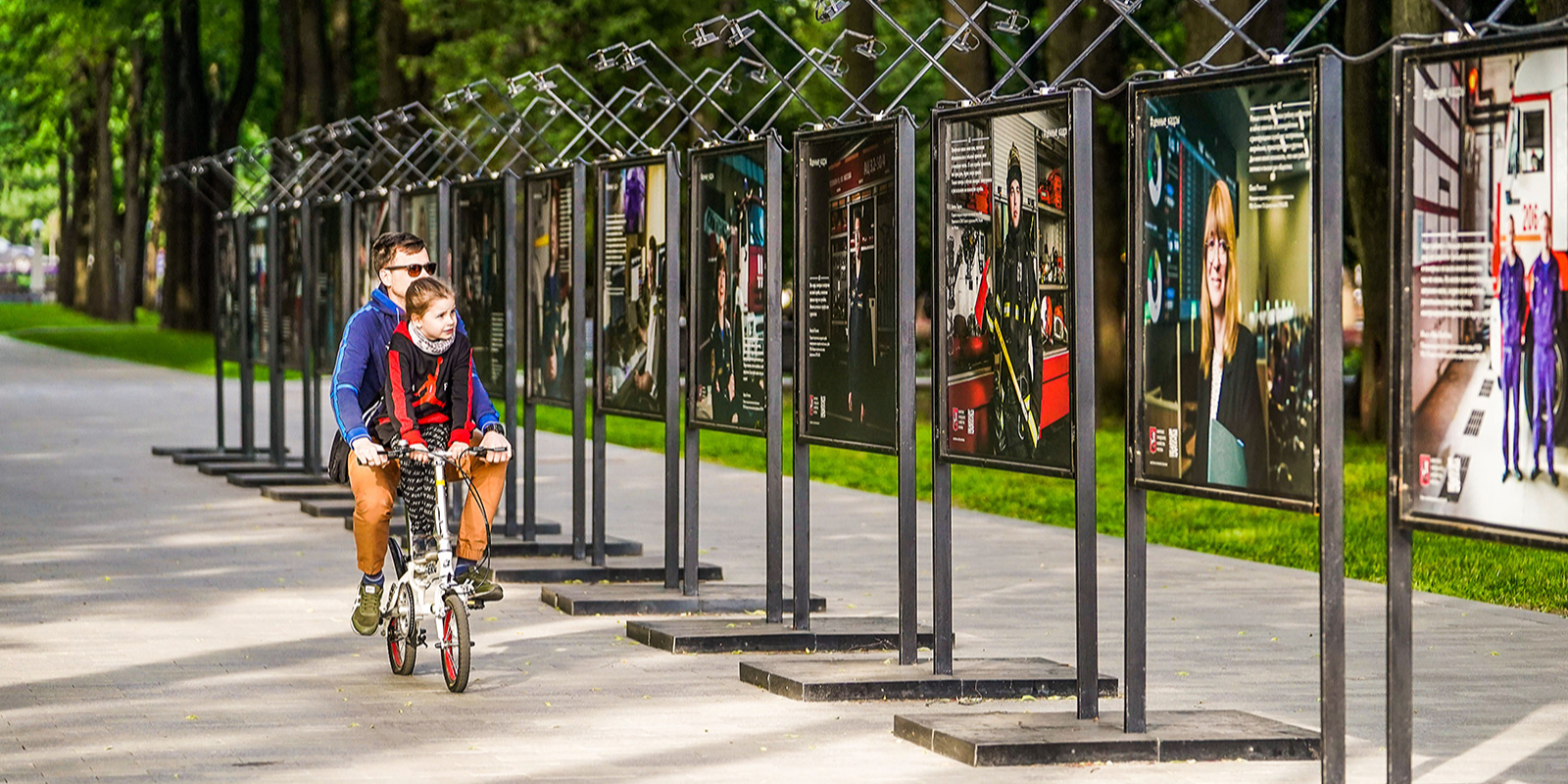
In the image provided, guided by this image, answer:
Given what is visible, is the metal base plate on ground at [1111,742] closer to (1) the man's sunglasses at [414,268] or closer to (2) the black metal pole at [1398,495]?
(2) the black metal pole at [1398,495]

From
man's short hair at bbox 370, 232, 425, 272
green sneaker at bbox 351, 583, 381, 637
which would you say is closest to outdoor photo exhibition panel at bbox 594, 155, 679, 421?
man's short hair at bbox 370, 232, 425, 272

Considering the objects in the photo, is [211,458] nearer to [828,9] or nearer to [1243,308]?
[828,9]

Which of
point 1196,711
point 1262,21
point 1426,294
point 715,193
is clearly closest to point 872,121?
point 715,193

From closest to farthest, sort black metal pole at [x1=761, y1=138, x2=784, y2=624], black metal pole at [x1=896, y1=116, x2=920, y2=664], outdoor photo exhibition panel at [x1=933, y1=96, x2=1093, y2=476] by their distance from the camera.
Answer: outdoor photo exhibition panel at [x1=933, y1=96, x2=1093, y2=476] < black metal pole at [x1=896, y1=116, x2=920, y2=664] < black metal pole at [x1=761, y1=138, x2=784, y2=624]

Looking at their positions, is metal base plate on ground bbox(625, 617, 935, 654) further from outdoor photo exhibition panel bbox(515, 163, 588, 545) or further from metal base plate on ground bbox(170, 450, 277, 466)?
metal base plate on ground bbox(170, 450, 277, 466)

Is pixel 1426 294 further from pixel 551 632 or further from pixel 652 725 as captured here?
pixel 551 632

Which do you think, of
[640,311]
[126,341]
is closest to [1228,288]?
[640,311]

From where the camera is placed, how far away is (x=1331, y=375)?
6.08 meters

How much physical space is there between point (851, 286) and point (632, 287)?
2750mm

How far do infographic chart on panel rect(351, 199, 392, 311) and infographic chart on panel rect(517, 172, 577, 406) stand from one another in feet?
9.10

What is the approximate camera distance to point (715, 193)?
34.9 ft

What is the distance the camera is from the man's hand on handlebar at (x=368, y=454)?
8.66 meters

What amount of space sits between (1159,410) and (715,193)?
163 inches

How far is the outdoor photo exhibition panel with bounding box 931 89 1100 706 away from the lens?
738 centimetres
